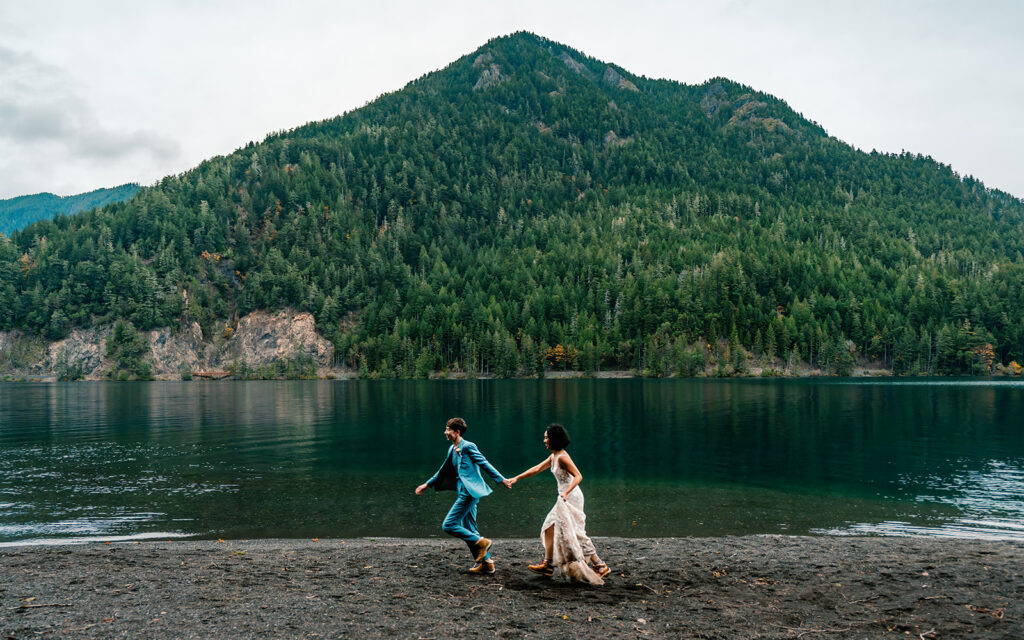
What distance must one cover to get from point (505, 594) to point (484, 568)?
6.43ft

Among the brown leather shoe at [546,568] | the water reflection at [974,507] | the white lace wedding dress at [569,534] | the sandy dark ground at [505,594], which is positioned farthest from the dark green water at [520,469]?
the white lace wedding dress at [569,534]

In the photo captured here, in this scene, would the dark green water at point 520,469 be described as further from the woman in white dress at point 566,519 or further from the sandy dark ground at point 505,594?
the woman in white dress at point 566,519

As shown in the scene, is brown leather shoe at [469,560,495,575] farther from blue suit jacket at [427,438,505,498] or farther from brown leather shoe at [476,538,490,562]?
blue suit jacket at [427,438,505,498]

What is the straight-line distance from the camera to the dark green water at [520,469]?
25.3m

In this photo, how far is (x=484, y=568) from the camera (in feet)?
50.2

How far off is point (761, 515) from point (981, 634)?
16.2m

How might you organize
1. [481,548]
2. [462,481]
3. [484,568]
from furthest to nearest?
[484,568] < [481,548] < [462,481]

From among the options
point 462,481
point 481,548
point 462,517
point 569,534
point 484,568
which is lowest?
point 484,568

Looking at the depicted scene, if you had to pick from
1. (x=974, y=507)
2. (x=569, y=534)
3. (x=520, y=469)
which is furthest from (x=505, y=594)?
(x=974, y=507)

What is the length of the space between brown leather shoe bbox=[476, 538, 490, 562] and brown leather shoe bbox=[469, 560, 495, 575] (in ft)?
0.49

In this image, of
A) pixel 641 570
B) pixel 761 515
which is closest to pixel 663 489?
pixel 761 515

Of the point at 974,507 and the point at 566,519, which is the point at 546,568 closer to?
the point at 566,519

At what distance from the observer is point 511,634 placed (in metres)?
10.9

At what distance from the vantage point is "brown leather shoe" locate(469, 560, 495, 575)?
598 inches
